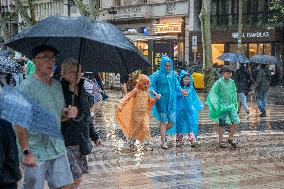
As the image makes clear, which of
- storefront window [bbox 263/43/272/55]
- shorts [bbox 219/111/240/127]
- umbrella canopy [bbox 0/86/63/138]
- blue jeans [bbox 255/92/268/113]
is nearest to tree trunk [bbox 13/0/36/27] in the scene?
blue jeans [bbox 255/92/268/113]

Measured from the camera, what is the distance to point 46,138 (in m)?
4.87

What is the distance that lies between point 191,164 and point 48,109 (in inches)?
181

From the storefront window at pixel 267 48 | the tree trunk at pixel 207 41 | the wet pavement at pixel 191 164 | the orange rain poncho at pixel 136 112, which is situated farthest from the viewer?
the storefront window at pixel 267 48

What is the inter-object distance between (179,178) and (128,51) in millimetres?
3191

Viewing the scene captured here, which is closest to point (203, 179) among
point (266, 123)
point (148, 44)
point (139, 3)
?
point (266, 123)

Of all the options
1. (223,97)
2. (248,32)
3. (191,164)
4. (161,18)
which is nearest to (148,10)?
(161,18)

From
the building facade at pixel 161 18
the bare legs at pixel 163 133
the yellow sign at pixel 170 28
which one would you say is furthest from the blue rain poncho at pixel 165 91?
the yellow sign at pixel 170 28

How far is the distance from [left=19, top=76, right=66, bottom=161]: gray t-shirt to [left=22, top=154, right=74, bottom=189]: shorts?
0.07m

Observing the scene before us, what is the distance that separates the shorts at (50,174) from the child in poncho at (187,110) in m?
6.18

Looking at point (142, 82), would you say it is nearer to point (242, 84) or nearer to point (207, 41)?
point (242, 84)

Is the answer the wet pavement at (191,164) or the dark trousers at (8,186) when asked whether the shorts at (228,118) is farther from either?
the dark trousers at (8,186)

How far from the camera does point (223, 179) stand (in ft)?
26.3

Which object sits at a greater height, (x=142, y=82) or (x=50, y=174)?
(x=142, y=82)

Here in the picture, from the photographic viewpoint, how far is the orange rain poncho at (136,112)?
10438 millimetres
